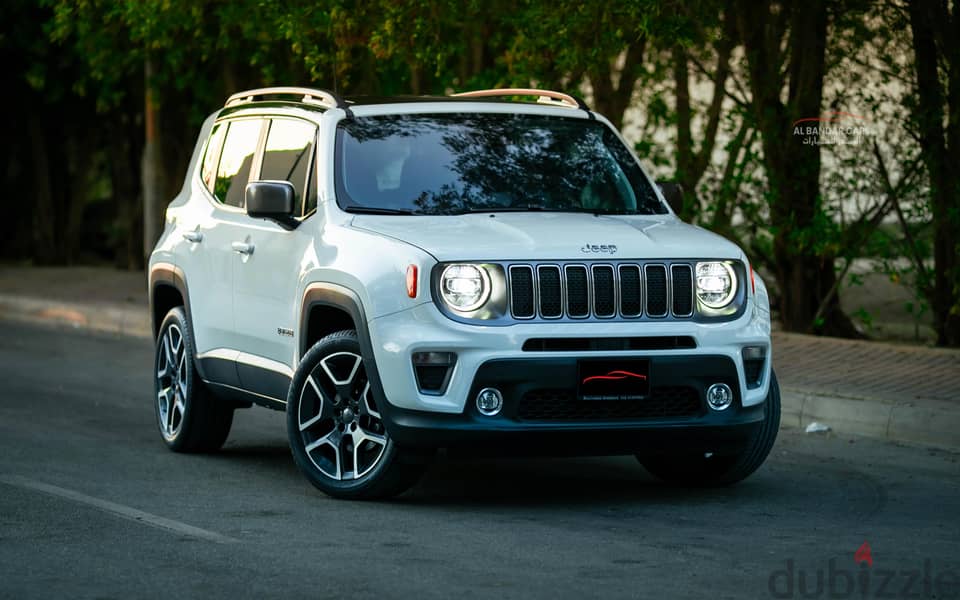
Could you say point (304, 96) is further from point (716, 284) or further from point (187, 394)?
point (716, 284)

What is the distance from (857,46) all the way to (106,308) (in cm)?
961

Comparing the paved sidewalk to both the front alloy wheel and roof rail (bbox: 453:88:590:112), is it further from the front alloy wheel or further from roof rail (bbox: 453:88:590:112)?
the front alloy wheel

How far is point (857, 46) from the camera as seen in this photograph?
14.9 metres

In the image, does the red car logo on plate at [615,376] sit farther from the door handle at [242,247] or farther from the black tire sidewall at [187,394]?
the black tire sidewall at [187,394]

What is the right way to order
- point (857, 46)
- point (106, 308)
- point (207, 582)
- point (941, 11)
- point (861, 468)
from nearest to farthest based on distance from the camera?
point (207, 582) < point (861, 468) < point (941, 11) < point (857, 46) < point (106, 308)

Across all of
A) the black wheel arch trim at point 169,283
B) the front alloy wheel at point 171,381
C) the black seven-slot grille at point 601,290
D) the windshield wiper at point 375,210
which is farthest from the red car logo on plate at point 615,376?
the front alloy wheel at point 171,381

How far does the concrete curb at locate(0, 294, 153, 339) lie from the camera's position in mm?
19391

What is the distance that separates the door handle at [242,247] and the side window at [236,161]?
1.18 feet

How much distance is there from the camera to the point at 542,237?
7863 millimetres

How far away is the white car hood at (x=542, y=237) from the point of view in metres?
7.71

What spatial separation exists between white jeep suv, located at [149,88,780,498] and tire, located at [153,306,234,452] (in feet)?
1.06

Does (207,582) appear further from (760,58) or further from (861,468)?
(760,58)

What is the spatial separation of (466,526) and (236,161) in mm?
3124

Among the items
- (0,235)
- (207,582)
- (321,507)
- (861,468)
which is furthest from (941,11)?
(0,235)
